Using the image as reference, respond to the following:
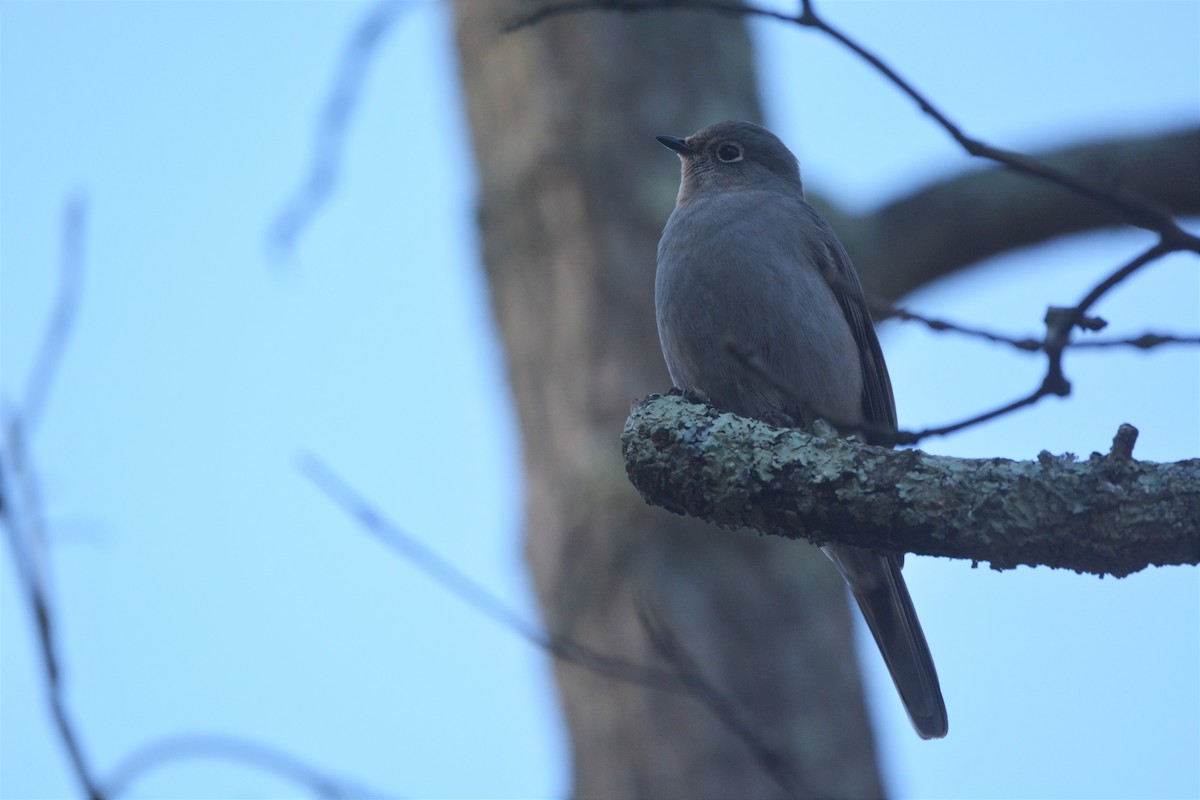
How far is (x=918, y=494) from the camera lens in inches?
121

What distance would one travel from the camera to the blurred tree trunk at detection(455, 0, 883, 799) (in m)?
5.73

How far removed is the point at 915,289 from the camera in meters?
7.62

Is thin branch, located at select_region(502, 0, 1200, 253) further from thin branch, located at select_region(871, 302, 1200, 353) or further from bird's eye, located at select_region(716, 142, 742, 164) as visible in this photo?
bird's eye, located at select_region(716, 142, 742, 164)

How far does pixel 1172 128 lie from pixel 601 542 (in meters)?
4.17

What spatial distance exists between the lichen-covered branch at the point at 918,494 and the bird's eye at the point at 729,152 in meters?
2.90

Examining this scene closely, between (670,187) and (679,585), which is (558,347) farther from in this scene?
(679,585)

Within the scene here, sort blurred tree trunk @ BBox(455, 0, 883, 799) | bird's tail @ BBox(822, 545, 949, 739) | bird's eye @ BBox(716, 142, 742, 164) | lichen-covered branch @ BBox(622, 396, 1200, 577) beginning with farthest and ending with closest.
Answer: bird's eye @ BBox(716, 142, 742, 164) → blurred tree trunk @ BBox(455, 0, 883, 799) → bird's tail @ BBox(822, 545, 949, 739) → lichen-covered branch @ BBox(622, 396, 1200, 577)

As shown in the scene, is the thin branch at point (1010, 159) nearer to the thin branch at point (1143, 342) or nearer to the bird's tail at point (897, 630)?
the thin branch at point (1143, 342)

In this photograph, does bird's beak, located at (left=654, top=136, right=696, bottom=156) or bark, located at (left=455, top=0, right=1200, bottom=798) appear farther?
bird's beak, located at (left=654, top=136, right=696, bottom=156)

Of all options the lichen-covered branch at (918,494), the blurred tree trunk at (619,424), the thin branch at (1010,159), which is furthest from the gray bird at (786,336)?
the thin branch at (1010,159)

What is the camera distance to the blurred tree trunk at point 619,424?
573cm

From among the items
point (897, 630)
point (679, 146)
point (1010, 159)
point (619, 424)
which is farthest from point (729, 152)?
point (1010, 159)

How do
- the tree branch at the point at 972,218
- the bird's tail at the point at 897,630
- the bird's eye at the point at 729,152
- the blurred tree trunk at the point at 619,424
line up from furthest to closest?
the tree branch at the point at 972,218 < the bird's eye at the point at 729,152 < the blurred tree trunk at the point at 619,424 < the bird's tail at the point at 897,630

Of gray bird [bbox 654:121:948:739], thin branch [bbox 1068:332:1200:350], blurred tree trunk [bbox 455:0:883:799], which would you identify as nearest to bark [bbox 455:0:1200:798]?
blurred tree trunk [bbox 455:0:883:799]
